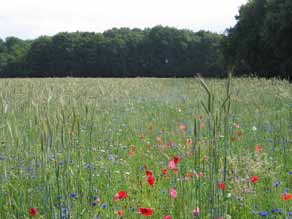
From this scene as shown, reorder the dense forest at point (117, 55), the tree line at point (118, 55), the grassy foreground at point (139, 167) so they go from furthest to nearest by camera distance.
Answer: the tree line at point (118, 55)
the dense forest at point (117, 55)
the grassy foreground at point (139, 167)

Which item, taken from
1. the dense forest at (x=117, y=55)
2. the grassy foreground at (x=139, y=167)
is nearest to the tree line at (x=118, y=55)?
the dense forest at (x=117, y=55)

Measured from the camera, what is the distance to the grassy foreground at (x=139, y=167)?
6.75 feet

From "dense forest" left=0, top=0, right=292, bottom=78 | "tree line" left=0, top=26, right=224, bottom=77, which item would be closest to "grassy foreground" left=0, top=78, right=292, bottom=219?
"dense forest" left=0, top=0, right=292, bottom=78

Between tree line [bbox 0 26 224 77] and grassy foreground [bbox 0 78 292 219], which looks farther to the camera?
tree line [bbox 0 26 224 77]

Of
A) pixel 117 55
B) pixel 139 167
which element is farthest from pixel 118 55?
pixel 139 167

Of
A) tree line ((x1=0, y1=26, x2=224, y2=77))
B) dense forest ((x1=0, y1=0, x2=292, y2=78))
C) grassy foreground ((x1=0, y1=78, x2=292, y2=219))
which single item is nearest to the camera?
grassy foreground ((x1=0, y1=78, x2=292, y2=219))

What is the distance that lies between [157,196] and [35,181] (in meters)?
0.95

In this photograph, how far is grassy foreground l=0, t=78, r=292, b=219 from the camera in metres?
2.06

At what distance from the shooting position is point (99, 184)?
10.0ft

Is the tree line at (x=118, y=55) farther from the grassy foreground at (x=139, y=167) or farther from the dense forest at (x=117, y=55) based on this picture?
the grassy foreground at (x=139, y=167)

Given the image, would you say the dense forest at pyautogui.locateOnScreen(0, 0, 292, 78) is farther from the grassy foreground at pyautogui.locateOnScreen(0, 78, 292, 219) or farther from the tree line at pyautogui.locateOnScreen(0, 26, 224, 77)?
the grassy foreground at pyautogui.locateOnScreen(0, 78, 292, 219)

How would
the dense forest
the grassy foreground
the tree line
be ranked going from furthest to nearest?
the tree line < the dense forest < the grassy foreground

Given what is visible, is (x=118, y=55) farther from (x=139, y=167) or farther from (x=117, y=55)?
(x=139, y=167)

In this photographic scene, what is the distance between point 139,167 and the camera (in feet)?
11.6
